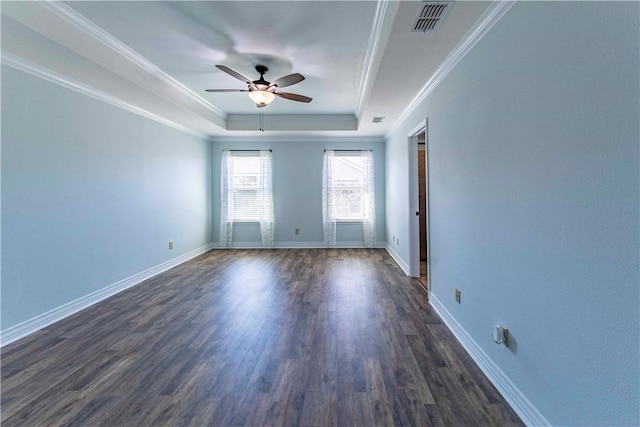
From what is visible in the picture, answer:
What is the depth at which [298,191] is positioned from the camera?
5.95 m

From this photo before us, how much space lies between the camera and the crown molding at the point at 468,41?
1.58m

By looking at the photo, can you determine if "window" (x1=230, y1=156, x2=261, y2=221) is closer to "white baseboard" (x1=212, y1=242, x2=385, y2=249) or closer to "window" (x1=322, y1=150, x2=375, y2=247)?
"white baseboard" (x1=212, y1=242, x2=385, y2=249)

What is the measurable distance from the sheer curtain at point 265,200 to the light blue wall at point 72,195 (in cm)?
187

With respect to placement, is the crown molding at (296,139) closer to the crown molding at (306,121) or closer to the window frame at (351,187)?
the window frame at (351,187)

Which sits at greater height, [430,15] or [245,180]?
[430,15]

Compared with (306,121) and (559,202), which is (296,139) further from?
(559,202)

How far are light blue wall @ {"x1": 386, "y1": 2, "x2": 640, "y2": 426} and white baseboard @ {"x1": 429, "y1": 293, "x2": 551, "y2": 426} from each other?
46 mm

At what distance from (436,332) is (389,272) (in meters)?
1.77

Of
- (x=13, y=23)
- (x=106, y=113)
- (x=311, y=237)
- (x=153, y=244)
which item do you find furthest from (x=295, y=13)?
(x=311, y=237)

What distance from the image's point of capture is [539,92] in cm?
132

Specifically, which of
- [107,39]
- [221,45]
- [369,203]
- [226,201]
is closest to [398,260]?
[369,203]

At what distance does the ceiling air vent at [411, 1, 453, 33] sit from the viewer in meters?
1.62

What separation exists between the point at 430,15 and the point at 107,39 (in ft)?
8.82

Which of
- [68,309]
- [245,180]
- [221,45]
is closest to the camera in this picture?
[221,45]
